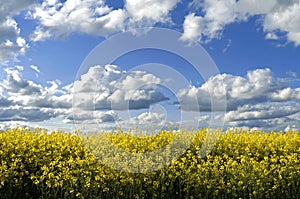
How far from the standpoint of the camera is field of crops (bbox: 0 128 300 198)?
275 inches

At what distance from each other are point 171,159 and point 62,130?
10.3ft

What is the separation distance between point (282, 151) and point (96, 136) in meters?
4.00

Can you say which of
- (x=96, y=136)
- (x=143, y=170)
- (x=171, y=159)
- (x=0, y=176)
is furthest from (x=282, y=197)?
(x=0, y=176)

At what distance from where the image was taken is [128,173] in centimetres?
712

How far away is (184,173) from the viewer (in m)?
7.40

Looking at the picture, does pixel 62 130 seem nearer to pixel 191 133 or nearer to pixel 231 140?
pixel 191 133

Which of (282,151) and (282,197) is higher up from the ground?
(282,151)

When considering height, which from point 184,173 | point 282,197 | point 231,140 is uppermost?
point 231,140

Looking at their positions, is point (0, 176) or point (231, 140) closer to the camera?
point (0, 176)

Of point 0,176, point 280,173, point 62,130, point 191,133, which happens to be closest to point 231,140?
point 191,133

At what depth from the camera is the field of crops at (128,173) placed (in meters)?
6.99

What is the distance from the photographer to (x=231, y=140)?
881cm

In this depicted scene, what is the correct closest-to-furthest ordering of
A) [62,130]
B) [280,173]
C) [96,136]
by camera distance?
[280,173], [96,136], [62,130]

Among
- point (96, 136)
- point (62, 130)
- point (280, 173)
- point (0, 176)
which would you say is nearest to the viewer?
point (0, 176)
